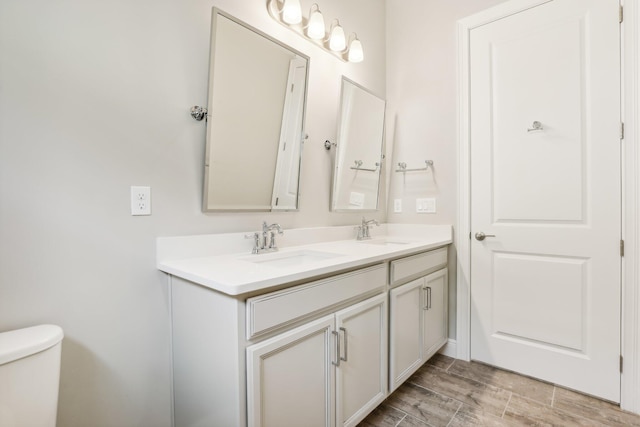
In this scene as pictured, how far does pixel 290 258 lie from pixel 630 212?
1.79 metres

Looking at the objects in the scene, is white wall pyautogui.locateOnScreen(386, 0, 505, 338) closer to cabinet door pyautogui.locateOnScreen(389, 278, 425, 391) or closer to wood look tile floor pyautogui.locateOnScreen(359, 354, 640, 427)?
wood look tile floor pyautogui.locateOnScreen(359, 354, 640, 427)

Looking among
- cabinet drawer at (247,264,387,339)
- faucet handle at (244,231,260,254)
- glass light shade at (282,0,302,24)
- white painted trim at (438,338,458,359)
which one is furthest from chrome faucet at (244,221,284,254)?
white painted trim at (438,338,458,359)

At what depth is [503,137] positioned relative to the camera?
1.97 m

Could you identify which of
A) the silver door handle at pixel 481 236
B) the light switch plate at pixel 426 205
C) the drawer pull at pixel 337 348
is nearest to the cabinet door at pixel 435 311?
the silver door handle at pixel 481 236

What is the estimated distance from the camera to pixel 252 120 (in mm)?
1508

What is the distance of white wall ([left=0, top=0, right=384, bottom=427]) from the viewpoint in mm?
952

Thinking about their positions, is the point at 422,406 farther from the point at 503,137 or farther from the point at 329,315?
the point at 503,137

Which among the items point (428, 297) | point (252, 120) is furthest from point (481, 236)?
point (252, 120)

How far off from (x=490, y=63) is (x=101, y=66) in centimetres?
217

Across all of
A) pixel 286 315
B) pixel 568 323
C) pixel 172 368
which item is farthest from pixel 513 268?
pixel 172 368

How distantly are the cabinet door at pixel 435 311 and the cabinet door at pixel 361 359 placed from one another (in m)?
0.49

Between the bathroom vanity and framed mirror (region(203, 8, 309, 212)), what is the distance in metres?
0.23

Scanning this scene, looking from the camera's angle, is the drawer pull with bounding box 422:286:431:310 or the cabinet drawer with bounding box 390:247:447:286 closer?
the cabinet drawer with bounding box 390:247:447:286

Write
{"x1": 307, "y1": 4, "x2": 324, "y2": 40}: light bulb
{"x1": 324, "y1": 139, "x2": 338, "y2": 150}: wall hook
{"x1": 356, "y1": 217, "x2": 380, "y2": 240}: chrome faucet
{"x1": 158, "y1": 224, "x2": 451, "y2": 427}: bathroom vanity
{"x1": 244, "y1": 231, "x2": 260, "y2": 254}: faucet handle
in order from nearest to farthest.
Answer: {"x1": 158, "y1": 224, "x2": 451, "y2": 427}: bathroom vanity, {"x1": 244, "y1": 231, "x2": 260, "y2": 254}: faucet handle, {"x1": 307, "y1": 4, "x2": 324, "y2": 40}: light bulb, {"x1": 324, "y1": 139, "x2": 338, "y2": 150}: wall hook, {"x1": 356, "y1": 217, "x2": 380, "y2": 240}: chrome faucet
